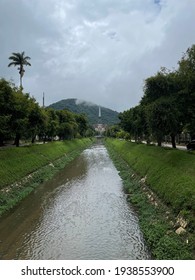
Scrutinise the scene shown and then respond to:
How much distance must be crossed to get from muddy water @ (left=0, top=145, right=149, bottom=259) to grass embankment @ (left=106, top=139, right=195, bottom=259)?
2.44 feet

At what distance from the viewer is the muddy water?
1395cm

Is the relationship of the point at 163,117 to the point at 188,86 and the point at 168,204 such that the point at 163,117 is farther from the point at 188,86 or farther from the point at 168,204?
the point at 168,204

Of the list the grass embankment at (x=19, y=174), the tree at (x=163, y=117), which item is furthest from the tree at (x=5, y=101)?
the tree at (x=163, y=117)

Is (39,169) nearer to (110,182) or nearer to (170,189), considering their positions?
(110,182)

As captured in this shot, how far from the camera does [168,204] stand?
18.4 meters

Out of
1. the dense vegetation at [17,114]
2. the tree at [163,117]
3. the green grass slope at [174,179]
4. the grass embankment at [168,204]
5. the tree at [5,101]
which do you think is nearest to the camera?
the grass embankment at [168,204]

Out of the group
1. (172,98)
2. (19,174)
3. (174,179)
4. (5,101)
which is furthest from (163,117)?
(5,101)

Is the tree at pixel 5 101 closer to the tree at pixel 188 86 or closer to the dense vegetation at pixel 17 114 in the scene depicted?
the dense vegetation at pixel 17 114

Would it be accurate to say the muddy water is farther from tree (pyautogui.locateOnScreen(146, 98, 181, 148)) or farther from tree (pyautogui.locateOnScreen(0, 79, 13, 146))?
tree (pyautogui.locateOnScreen(0, 79, 13, 146))

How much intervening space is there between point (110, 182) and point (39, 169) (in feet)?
32.6

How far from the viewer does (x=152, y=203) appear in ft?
69.2

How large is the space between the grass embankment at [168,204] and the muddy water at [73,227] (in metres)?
0.74

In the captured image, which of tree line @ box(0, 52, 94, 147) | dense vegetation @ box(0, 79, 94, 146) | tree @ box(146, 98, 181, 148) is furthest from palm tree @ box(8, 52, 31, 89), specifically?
tree @ box(146, 98, 181, 148)

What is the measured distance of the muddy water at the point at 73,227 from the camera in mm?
13953
